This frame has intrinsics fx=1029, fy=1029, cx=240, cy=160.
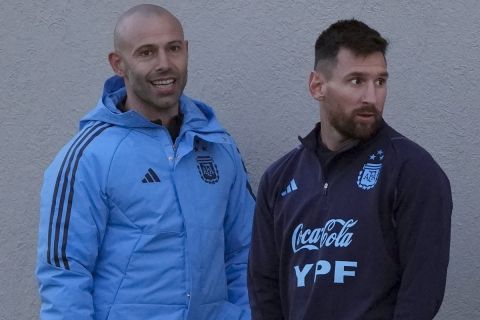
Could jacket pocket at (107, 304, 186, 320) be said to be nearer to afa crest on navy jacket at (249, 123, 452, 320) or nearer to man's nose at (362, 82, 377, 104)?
afa crest on navy jacket at (249, 123, 452, 320)

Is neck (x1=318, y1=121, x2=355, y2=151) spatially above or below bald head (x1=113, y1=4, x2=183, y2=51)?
below

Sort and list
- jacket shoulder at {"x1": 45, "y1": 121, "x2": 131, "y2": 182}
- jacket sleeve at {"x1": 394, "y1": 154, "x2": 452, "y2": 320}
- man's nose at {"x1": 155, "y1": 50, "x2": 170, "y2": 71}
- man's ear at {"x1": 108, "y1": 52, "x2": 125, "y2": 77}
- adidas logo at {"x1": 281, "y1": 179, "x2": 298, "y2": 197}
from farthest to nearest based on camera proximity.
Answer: man's ear at {"x1": 108, "y1": 52, "x2": 125, "y2": 77} → man's nose at {"x1": 155, "y1": 50, "x2": 170, "y2": 71} → jacket shoulder at {"x1": 45, "y1": 121, "x2": 131, "y2": 182} → adidas logo at {"x1": 281, "y1": 179, "x2": 298, "y2": 197} → jacket sleeve at {"x1": 394, "y1": 154, "x2": 452, "y2": 320}

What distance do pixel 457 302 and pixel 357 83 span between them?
1239mm

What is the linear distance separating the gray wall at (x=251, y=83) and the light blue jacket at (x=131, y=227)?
1.75 feet

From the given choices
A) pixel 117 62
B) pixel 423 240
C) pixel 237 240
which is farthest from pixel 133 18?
pixel 423 240

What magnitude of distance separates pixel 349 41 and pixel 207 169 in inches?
39.8

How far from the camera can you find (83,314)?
3.73 m

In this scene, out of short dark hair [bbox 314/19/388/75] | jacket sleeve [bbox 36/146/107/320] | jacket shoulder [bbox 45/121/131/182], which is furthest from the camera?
jacket shoulder [bbox 45/121/131/182]

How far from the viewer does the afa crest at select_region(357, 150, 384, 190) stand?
3.15 metres

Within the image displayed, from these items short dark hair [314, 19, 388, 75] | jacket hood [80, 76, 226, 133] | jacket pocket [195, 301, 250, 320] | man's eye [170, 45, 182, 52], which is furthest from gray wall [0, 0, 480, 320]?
short dark hair [314, 19, 388, 75]

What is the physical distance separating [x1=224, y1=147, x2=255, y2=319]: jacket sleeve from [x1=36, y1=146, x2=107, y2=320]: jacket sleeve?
1.86 feet

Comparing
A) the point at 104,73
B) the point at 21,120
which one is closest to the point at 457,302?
the point at 104,73

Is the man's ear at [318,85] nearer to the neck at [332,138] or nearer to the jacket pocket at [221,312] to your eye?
the neck at [332,138]

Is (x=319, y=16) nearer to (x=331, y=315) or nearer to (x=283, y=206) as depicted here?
(x=283, y=206)
